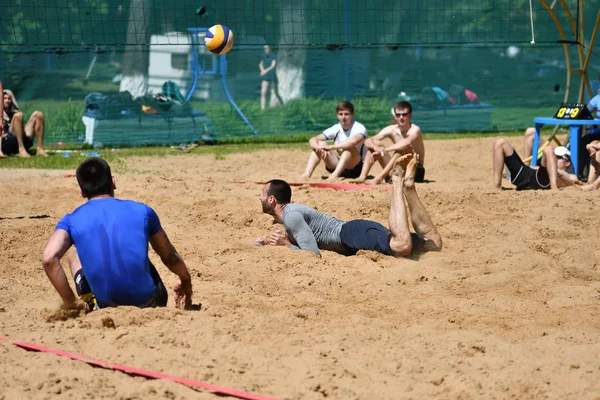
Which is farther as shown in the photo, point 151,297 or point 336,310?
point 336,310

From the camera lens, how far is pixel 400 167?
265 inches

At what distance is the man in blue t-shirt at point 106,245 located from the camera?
4.50 meters

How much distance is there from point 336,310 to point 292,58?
10.8m

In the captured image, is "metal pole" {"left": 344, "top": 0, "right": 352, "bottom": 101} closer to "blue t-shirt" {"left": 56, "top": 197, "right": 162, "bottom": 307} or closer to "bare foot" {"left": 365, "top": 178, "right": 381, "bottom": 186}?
"bare foot" {"left": 365, "top": 178, "right": 381, "bottom": 186}

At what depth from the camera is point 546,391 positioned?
3.86 metres

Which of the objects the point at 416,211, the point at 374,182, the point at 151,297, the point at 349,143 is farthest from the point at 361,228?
the point at 349,143

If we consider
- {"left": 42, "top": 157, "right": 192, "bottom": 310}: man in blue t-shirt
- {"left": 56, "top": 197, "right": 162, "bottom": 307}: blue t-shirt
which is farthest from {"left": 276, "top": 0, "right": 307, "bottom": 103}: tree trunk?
{"left": 56, "top": 197, "right": 162, "bottom": 307}: blue t-shirt

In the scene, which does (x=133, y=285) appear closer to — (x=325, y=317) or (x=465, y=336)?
(x=325, y=317)

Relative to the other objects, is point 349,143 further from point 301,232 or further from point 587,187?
point 301,232

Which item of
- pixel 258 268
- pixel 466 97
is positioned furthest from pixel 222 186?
pixel 466 97

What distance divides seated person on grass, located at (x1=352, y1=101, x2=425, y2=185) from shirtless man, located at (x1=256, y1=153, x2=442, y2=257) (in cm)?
320

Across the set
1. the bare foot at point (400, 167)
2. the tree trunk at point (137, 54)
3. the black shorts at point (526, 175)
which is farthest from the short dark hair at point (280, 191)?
the tree trunk at point (137, 54)

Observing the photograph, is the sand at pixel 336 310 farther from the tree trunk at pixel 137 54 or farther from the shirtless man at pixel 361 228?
the tree trunk at pixel 137 54

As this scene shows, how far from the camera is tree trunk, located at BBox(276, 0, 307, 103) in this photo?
15406 millimetres
